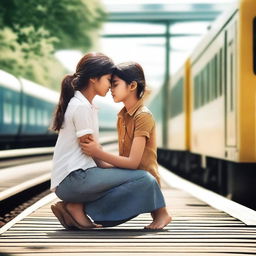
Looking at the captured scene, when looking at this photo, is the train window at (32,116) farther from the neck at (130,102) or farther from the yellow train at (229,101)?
the neck at (130,102)

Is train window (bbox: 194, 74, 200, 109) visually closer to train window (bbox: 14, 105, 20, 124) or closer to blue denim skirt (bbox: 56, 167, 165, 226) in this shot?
blue denim skirt (bbox: 56, 167, 165, 226)

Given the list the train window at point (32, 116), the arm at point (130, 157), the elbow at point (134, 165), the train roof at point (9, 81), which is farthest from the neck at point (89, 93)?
the train window at point (32, 116)

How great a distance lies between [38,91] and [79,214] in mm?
23937

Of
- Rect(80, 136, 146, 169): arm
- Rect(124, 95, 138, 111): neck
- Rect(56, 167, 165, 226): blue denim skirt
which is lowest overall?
Rect(56, 167, 165, 226): blue denim skirt

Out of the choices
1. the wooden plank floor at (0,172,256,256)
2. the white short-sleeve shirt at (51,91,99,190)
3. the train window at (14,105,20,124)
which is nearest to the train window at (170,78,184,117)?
the train window at (14,105,20,124)

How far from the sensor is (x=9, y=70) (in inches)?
1029

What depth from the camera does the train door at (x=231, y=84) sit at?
952 centimetres

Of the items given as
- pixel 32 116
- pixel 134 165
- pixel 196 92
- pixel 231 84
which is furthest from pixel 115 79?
pixel 32 116

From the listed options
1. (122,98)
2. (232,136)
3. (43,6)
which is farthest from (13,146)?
(122,98)

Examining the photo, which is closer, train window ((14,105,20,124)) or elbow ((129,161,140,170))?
elbow ((129,161,140,170))

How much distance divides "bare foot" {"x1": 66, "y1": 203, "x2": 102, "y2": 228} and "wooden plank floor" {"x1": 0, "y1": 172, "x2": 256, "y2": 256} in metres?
0.05

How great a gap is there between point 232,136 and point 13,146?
58.4ft

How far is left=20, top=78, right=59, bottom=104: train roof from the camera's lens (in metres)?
26.6

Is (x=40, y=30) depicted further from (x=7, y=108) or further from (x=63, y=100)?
(x=63, y=100)
